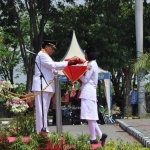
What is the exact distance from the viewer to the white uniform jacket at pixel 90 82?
8766mm

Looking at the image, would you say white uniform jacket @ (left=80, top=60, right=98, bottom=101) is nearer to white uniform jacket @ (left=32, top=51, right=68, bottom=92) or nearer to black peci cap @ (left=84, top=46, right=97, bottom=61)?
black peci cap @ (left=84, top=46, right=97, bottom=61)

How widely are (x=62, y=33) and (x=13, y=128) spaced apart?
16.9m

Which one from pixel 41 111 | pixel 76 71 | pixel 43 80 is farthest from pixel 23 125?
pixel 76 71

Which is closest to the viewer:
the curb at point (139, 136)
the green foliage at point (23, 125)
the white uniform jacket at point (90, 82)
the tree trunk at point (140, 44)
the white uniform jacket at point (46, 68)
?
the white uniform jacket at point (46, 68)

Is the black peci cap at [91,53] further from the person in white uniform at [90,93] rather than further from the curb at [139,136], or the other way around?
the curb at [139,136]

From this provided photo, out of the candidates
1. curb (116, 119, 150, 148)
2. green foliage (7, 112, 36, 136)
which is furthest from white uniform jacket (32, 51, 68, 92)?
curb (116, 119, 150, 148)

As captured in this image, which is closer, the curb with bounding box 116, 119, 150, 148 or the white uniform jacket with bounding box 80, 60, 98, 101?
the white uniform jacket with bounding box 80, 60, 98, 101

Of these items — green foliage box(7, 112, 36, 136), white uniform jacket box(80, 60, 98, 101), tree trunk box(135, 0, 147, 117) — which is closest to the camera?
white uniform jacket box(80, 60, 98, 101)

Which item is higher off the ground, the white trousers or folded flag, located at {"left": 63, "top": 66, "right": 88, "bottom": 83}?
folded flag, located at {"left": 63, "top": 66, "right": 88, "bottom": 83}

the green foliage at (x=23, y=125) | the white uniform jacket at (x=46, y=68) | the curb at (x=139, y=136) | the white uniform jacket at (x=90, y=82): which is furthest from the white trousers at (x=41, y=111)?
the curb at (x=139, y=136)

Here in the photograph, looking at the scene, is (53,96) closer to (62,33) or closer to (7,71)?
(62,33)

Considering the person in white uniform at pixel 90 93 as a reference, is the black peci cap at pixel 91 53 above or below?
above

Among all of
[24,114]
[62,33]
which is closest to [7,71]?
[62,33]

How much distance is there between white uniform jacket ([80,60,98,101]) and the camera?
345 inches
